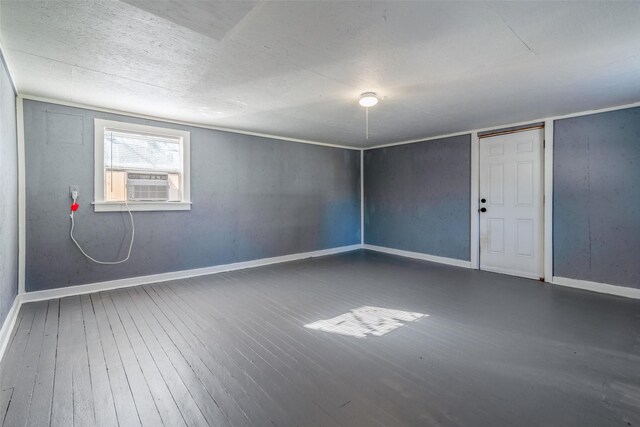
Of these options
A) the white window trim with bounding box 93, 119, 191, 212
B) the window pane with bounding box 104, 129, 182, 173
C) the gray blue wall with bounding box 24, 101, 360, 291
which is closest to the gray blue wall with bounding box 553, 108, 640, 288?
the gray blue wall with bounding box 24, 101, 360, 291

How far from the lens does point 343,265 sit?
5273 millimetres

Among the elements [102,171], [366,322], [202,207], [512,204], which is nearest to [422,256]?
[512,204]

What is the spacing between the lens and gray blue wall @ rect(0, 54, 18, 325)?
2385mm

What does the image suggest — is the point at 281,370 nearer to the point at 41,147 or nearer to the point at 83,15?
the point at 83,15

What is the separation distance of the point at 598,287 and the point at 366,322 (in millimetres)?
3216

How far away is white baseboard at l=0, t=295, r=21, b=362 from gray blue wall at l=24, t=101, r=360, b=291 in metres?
0.41

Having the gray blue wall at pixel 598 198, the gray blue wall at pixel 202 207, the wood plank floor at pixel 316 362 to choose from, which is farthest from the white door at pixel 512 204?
the gray blue wall at pixel 202 207

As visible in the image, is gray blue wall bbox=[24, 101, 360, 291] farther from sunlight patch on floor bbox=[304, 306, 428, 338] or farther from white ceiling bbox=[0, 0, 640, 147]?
sunlight patch on floor bbox=[304, 306, 428, 338]

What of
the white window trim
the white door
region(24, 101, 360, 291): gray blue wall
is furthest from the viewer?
the white door

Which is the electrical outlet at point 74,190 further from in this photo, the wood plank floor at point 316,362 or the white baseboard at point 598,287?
the white baseboard at point 598,287

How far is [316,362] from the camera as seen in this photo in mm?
2178

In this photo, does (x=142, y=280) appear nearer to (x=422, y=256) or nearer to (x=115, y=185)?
(x=115, y=185)

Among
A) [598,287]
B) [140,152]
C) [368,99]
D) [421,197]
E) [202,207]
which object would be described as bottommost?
[598,287]

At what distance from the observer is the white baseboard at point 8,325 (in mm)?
2318
